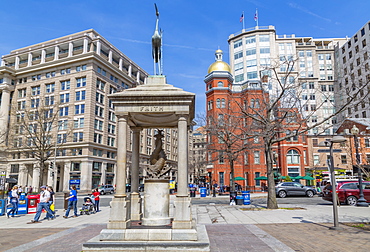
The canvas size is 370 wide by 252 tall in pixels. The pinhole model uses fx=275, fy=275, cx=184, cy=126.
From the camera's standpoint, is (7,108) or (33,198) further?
(7,108)

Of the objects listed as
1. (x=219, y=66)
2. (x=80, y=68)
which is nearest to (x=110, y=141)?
(x=80, y=68)

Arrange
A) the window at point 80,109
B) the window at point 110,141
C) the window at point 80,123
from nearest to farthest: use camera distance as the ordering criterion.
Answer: the window at point 80,123 < the window at point 80,109 < the window at point 110,141

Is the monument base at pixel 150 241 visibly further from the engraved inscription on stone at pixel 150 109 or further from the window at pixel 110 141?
the window at pixel 110 141

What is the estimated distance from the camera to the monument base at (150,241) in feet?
23.8

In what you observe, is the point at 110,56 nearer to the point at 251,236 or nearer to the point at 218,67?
the point at 218,67

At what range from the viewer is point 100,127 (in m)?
56.2

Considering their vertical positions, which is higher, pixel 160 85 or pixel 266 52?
pixel 266 52

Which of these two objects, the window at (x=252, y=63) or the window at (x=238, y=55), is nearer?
the window at (x=252, y=63)

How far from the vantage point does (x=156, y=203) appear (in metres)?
9.11

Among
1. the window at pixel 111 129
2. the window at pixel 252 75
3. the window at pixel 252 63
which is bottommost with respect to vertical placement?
the window at pixel 111 129

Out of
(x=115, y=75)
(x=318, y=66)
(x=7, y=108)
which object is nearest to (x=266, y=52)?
(x=318, y=66)

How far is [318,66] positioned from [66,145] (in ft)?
237

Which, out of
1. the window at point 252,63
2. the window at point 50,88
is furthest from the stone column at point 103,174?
the window at point 252,63

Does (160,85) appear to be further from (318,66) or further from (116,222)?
(318,66)
